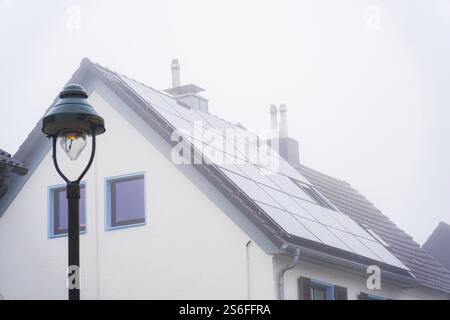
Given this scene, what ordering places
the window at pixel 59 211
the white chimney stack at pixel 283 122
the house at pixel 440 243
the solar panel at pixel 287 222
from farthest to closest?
the house at pixel 440 243 → the white chimney stack at pixel 283 122 → the window at pixel 59 211 → the solar panel at pixel 287 222

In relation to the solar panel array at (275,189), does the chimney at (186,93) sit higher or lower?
higher

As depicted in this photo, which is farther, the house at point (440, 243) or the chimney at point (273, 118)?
the house at point (440, 243)

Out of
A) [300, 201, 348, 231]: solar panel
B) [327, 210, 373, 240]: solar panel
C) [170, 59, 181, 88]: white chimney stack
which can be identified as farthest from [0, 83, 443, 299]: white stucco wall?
[170, 59, 181, 88]: white chimney stack

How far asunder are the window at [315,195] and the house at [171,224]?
2.17 ft

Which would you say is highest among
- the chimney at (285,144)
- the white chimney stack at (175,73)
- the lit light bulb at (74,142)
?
the white chimney stack at (175,73)

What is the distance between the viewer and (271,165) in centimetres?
2175

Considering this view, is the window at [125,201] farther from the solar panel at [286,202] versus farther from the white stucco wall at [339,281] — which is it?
the white stucco wall at [339,281]

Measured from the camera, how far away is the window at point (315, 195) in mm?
21406

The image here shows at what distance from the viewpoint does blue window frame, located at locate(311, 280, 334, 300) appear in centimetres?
1752

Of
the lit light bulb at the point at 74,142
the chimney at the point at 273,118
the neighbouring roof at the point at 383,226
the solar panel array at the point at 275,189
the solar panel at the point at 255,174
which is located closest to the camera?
the lit light bulb at the point at 74,142

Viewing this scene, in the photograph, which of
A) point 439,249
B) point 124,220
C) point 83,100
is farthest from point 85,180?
point 439,249

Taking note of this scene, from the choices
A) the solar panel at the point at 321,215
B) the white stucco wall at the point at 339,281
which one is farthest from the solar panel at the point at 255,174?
the white stucco wall at the point at 339,281

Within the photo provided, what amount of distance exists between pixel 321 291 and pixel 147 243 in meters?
3.36
